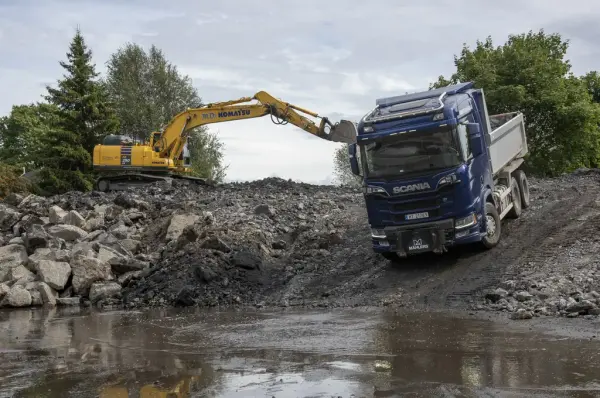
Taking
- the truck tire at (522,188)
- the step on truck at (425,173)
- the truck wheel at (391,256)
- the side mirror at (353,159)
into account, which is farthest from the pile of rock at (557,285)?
the side mirror at (353,159)

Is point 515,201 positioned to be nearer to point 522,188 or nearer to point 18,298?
point 522,188

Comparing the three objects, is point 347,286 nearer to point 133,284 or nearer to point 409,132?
point 409,132

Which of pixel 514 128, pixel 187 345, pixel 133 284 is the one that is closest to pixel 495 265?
pixel 514 128

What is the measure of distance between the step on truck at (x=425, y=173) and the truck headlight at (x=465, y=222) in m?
0.02

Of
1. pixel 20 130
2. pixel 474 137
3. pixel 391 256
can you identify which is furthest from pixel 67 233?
pixel 20 130

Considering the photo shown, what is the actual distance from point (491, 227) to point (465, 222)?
4.41ft

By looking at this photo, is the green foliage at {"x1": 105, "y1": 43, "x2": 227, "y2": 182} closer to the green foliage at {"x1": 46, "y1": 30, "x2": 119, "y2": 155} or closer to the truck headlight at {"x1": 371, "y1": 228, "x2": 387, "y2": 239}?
the green foliage at {"x1": 46, "y1": 30, "x2": 119, "y2": 155}

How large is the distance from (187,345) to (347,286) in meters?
5.14

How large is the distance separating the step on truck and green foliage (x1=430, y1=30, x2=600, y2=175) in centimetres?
2402

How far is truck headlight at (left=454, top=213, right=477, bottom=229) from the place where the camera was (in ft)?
47.0

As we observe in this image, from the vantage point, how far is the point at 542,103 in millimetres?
38156

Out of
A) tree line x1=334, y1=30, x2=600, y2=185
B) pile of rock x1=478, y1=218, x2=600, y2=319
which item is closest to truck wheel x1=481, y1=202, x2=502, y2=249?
pile of rock x1=478, y1=218, x2=600, y2=319

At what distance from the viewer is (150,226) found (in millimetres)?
20984

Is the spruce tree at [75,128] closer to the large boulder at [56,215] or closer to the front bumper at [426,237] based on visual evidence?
the large boulder at [56,215]
